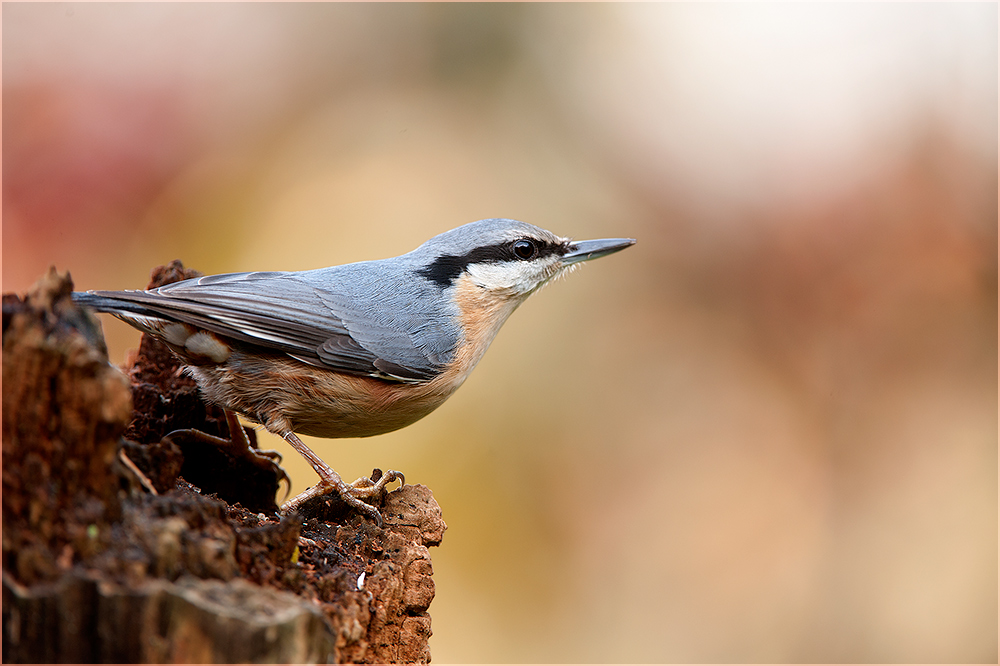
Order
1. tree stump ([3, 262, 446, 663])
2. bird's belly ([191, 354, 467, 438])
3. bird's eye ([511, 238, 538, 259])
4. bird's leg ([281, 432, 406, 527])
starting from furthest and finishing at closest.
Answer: bird's eye ([511, 238, 538, 259]), bird's belly ([191, 354, 467, 438]), bird's leg ([281, 432, 406, 527]), tree stump ([3, 262, 446, 663])

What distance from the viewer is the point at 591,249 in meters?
3.95

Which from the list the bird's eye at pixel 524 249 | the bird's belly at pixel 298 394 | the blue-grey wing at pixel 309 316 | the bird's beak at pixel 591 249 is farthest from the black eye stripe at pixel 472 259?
the bird's belly at pixel 298 394

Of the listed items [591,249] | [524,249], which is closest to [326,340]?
[524,249]

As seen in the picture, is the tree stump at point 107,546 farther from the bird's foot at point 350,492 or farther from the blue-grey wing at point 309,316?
the blue-grey wing at point 309,316

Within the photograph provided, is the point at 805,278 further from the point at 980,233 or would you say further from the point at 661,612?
the point at 661,612

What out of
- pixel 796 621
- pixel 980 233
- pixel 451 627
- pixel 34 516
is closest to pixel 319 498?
pixel 34 516

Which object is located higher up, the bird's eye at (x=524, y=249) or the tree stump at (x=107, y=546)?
the bird's eye at (x=524, y=249)

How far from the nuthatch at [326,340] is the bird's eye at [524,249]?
0.26 metres

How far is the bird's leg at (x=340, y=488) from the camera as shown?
2.80 m

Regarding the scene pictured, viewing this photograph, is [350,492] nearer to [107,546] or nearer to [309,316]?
[309,316]

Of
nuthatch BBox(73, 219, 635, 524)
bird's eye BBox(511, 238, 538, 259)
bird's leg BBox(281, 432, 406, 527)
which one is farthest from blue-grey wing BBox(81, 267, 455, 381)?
bird's eye BBox(511, 238, 538, 259)

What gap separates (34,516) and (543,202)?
5.08 meters

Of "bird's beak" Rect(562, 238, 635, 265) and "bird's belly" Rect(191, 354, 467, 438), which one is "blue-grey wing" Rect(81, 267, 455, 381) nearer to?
"bird's belly" Rect(191, 354, 467, 438)

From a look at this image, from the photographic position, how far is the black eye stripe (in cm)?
363
